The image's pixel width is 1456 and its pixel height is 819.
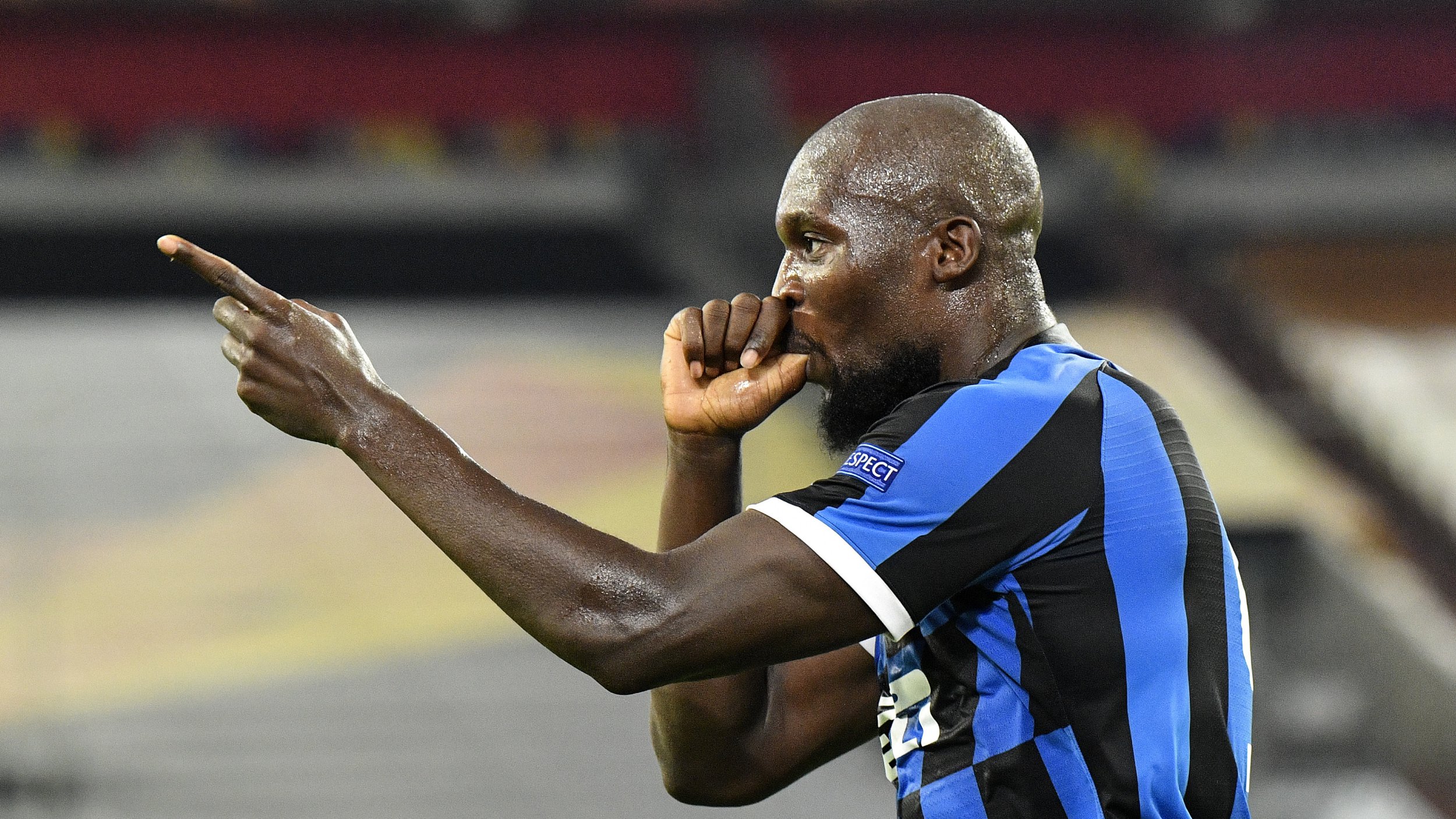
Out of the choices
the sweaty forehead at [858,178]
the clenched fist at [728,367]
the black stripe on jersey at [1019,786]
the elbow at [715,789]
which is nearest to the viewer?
the black stripe on jersey at [1019,786]

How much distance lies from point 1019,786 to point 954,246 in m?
0.63

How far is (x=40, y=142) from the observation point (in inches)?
364

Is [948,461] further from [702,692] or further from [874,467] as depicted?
[702,692]

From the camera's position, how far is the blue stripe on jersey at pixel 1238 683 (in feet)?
5.79

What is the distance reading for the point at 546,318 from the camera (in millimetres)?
9641

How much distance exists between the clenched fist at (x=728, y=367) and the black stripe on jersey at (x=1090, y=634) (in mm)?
427

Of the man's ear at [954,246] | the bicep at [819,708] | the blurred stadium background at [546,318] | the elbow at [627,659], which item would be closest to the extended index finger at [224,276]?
the elbow at [627,659]

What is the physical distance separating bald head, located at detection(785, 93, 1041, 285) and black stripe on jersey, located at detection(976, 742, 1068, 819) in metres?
0.59

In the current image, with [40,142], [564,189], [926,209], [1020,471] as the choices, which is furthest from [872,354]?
[40,142]

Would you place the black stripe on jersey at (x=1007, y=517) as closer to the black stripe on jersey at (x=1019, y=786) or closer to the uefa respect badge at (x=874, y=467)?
the uefa respect badge at (x=874, y=467)

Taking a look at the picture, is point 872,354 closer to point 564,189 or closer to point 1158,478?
point 1158,478

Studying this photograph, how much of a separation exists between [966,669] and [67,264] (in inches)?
348

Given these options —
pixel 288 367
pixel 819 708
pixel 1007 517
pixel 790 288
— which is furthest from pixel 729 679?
pixel 288 367

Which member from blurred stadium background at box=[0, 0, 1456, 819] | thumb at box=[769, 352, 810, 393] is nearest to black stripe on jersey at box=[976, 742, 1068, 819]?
thumb at box=[769, 352, 810, 393]
